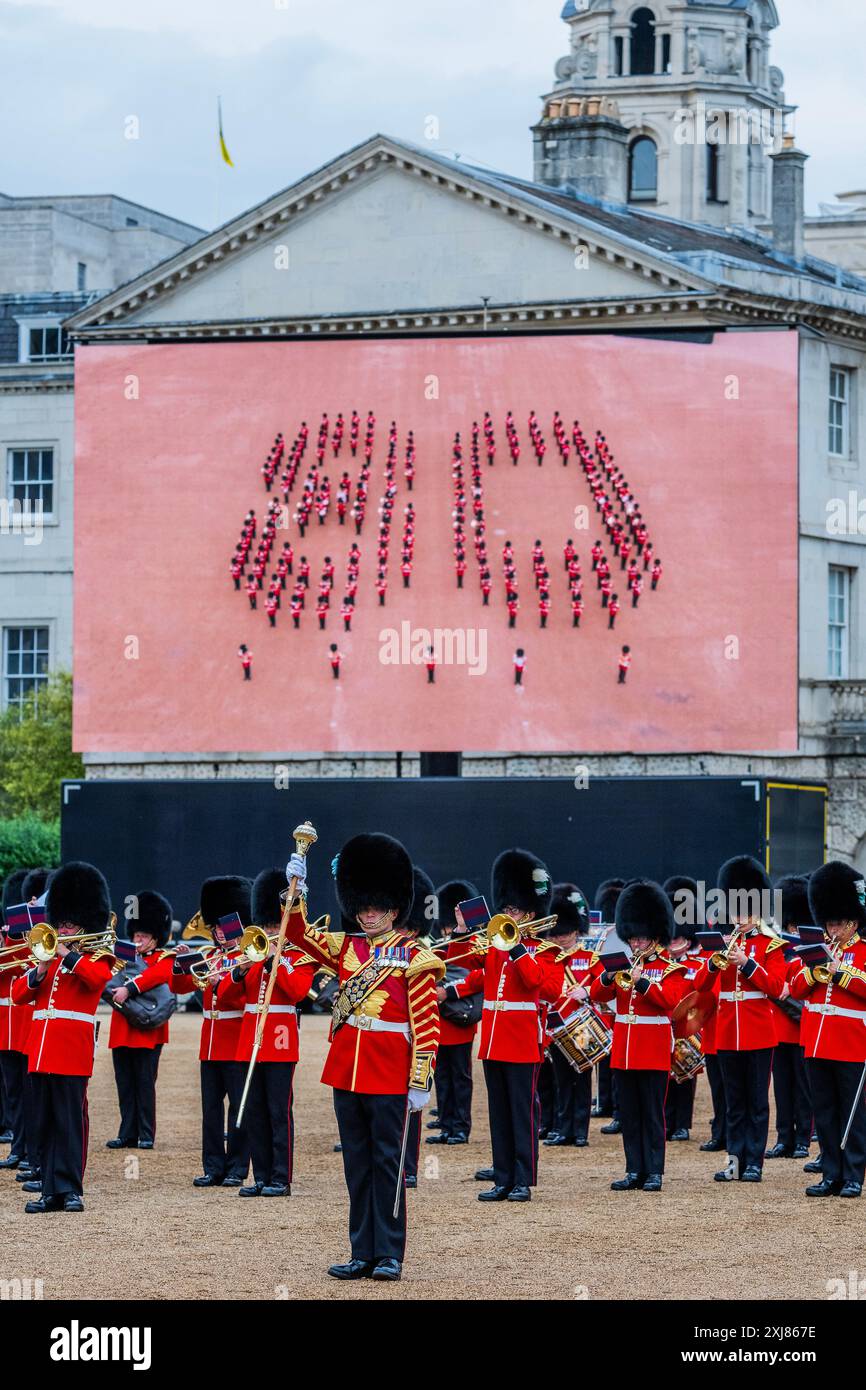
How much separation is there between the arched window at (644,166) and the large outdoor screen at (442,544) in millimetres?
55463

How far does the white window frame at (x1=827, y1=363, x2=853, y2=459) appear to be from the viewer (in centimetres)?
3809

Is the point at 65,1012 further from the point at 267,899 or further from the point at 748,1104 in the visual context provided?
the point at 748,1104

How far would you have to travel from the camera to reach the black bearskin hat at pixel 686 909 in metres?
17.3

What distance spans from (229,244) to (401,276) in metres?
2.72

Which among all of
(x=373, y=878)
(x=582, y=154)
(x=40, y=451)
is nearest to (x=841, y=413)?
(x=582, y=154)

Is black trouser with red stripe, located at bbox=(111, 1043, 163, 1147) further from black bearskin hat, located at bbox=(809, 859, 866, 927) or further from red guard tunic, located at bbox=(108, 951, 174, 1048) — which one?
black bearskin hat, located at bbox=(809, 859, 866, 927)

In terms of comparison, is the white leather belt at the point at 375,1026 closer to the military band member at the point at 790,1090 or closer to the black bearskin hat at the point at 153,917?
the military band member at the point at 790,1090

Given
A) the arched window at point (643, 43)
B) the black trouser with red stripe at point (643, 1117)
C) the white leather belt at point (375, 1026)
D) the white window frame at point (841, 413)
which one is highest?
the arched window at point (643, 43)

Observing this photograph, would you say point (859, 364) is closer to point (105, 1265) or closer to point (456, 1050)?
point (456, 1050)

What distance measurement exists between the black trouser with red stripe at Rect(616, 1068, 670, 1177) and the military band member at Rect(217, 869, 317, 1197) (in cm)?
183

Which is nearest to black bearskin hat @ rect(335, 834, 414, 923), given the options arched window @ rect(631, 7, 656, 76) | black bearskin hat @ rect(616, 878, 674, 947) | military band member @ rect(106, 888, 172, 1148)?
black bearskin hat @ rect(616, 878, 674, 947)

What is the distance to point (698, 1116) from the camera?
19469mm

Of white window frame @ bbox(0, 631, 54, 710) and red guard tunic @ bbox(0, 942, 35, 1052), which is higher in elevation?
white window frame @ bbox(0, 631, 54, 710)

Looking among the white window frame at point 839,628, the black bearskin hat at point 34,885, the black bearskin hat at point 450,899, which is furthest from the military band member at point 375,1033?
the white window frame at point 839,628
